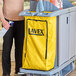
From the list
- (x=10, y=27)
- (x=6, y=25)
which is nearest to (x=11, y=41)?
(x=10, y=27)

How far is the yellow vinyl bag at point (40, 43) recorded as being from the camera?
3.25 metres

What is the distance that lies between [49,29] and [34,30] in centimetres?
17

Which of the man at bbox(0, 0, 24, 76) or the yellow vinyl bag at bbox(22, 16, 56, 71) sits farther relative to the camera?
the man at bbox(0, 0, 24, 76)

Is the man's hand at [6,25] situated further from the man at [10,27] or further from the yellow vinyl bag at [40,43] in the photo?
the yellow vinyl bag at [40,43]

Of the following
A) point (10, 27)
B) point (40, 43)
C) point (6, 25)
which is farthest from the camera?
point (10, 27)

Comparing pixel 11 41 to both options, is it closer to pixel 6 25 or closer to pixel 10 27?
pixel 10 27

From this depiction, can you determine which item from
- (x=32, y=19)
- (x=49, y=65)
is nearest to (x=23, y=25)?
(x=32, y=19)

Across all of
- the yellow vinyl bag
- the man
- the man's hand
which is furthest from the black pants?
the yellow vinyl bag

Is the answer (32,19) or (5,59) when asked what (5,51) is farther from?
(32,19)

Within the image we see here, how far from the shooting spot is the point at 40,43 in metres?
3.28

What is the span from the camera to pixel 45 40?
10.7 feet

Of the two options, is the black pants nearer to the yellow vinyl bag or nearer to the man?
the man

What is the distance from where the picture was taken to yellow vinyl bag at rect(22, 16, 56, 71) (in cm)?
325

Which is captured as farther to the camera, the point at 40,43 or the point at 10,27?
the point at 10,27
